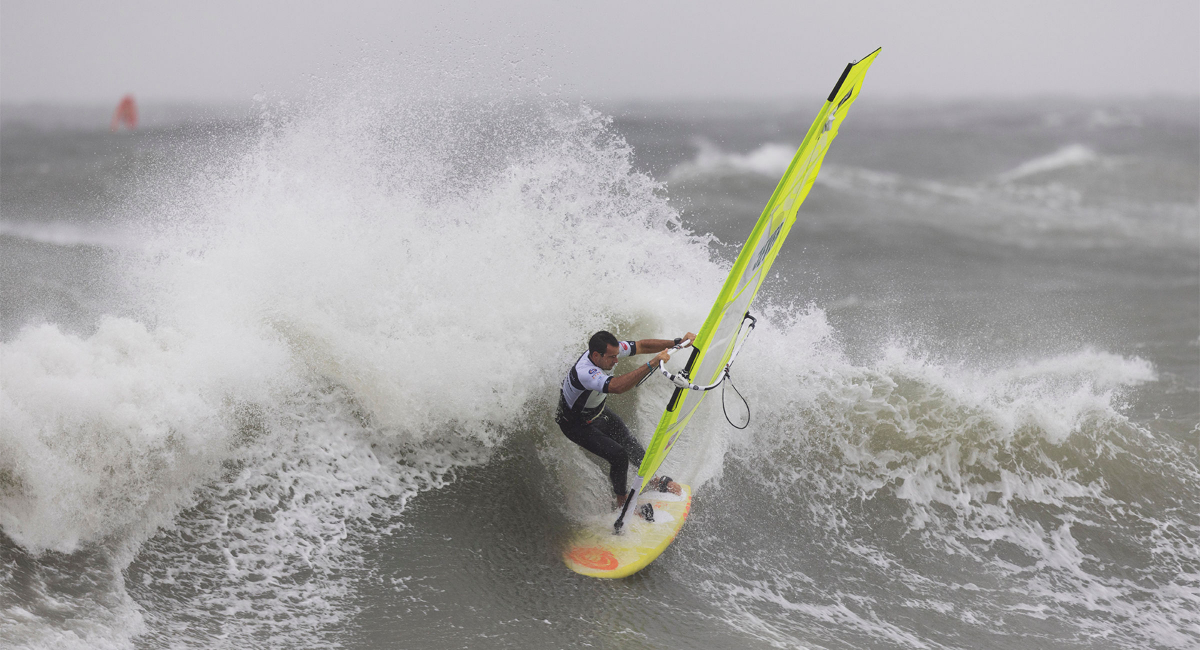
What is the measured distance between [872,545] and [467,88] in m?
5.23

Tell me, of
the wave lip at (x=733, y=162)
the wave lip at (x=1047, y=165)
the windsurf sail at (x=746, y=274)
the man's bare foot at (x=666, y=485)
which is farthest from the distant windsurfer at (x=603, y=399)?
the wave lip at (x=1047, y=165)

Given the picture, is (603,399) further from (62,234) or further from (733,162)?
Answer: (733,162)

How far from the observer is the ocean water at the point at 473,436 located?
4078 mm

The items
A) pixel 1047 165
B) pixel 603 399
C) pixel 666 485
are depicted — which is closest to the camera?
pixel 603 399

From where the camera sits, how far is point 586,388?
4496 millimetres

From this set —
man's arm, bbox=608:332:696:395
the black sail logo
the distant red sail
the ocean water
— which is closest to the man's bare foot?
the ocean water

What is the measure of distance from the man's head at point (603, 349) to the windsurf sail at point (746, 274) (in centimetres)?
32

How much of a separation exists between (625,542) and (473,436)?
132cm

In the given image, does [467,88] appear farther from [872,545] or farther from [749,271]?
[872,545]

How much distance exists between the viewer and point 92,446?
4.24m

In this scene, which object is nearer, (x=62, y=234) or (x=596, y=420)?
(x=596, y=420)

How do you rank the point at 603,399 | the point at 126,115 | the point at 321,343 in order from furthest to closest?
1. the point at 126,115
2. the point at 321,343
3. the point at 603,399

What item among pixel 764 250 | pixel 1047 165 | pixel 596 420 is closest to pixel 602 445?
pixel 596 420

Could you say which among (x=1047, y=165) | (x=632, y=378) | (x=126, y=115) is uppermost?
(x=1047, y=165)
